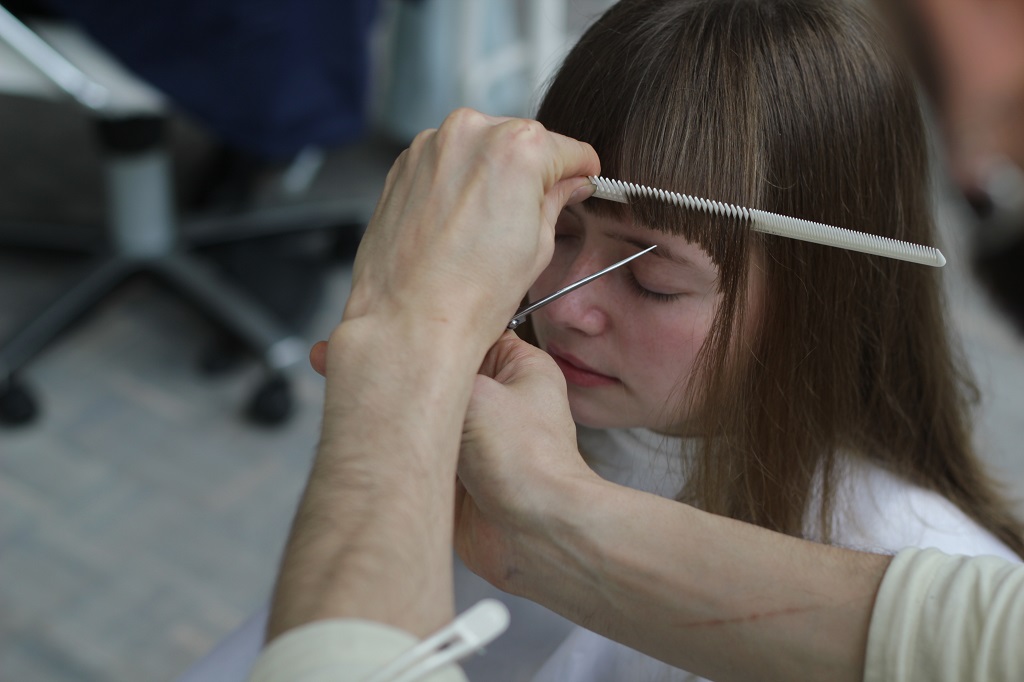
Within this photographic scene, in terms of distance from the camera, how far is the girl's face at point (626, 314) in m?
0.87

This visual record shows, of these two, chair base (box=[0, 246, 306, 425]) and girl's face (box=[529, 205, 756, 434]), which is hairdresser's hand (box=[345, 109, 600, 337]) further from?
chair base (box=[0, 246, 306, 425])

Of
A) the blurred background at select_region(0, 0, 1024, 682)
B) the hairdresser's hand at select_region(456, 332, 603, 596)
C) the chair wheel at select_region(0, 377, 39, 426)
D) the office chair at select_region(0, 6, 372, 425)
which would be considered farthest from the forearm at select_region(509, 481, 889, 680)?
the chair wheel at select_region(0, 377, 39, 426)

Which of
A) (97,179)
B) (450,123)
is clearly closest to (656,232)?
(450,123)

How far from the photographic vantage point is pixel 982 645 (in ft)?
1.95

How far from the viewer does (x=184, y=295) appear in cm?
203

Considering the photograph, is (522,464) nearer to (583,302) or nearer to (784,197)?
(583,302)

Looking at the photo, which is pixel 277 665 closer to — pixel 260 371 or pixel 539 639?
pixel 539 639

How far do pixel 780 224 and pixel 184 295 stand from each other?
149cm

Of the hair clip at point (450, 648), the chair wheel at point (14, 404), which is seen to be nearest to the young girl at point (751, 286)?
the hair clip at point (450, 648)

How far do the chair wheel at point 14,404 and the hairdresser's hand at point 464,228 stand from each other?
4.66 feet

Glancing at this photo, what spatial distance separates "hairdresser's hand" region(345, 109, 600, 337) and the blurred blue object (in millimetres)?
1051

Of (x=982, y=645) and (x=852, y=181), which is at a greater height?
(x=852, y=181)

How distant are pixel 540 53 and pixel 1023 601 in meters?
1.92

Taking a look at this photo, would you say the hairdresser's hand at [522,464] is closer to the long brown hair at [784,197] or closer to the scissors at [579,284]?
the scissors at [579,284]
